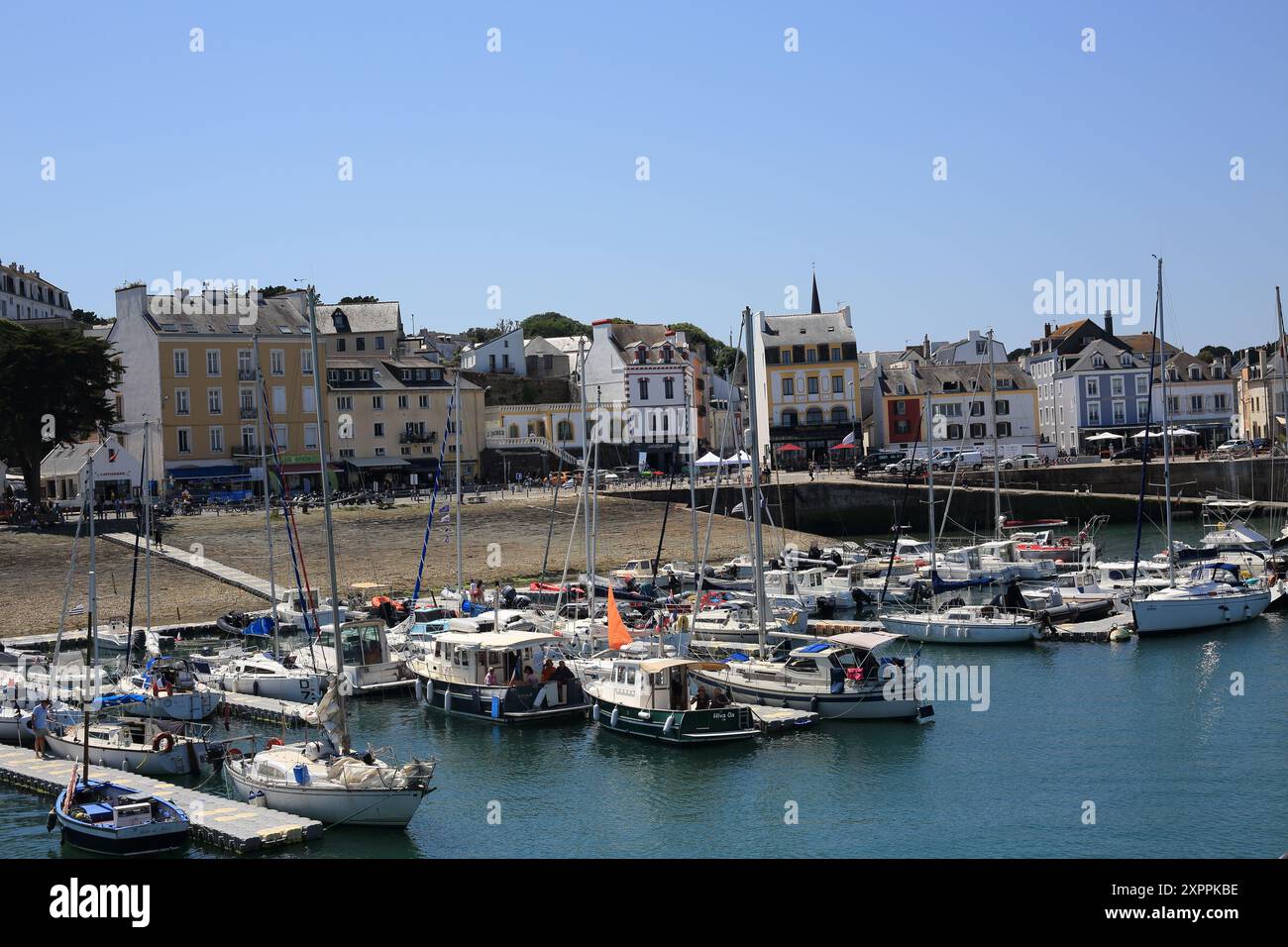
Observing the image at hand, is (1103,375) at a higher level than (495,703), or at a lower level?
higher

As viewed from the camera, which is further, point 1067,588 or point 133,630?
point 1067,588

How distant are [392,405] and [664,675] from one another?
197 feet

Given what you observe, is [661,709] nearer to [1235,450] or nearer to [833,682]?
[833,682]

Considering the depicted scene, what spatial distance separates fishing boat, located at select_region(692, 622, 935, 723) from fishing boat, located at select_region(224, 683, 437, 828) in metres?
10.1

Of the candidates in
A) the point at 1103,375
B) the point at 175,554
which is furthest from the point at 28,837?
the point at 1103,375

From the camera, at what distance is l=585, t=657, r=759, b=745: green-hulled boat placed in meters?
31.7

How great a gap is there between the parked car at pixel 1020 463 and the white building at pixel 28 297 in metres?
75.6

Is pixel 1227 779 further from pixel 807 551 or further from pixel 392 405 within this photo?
pixel 392 405

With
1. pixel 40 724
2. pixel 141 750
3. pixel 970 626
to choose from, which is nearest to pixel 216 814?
pixel 141 750

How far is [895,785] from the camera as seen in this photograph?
2838cm

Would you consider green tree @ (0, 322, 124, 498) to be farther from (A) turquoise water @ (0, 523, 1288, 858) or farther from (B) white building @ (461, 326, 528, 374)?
(B) white building @ (461, 326, 528, 374)

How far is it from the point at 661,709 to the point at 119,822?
12.6 m
